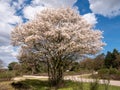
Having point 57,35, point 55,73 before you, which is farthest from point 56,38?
point 55,73

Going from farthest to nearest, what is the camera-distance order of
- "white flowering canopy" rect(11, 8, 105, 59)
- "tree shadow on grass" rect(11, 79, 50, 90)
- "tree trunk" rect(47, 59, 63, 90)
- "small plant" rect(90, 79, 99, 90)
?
1. "tree trunk" rect(47, 59, 63, 90)
2. "white flowering canopy" rect(11, 8, 105, 59)
3. "tree shadow on grass" rect(11, 79, 50, 90)
4. "small plant" rect(90, 79, 99, 90)

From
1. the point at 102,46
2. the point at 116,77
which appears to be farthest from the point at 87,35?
the point at 116,77

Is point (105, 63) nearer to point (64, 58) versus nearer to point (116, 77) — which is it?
point (116, 77)

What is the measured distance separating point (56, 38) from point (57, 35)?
460 mm

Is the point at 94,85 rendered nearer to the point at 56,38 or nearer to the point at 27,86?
the point at 27,86

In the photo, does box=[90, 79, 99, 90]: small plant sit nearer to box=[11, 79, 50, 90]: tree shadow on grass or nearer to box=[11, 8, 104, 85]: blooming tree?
box=[11, 79, 50, 90]: tree shadow on grass

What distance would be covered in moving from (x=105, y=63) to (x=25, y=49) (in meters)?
41.8

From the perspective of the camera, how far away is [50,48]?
83.7 feet

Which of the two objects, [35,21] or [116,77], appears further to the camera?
[116,77]

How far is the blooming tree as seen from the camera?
82.5 feet

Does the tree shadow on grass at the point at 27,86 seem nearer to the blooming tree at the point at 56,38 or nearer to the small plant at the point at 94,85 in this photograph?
the blooming tree at the point at 56,38

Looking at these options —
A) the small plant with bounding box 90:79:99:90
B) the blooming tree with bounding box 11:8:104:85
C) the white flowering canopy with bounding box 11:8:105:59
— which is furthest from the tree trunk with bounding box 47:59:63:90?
the small plant with bounding box 90:79:99:90

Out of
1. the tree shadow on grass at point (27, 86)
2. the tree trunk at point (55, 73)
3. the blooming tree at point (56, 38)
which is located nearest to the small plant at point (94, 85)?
the tree shadow on grass at point (27, 86)

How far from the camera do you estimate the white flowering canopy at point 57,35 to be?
987 inches
